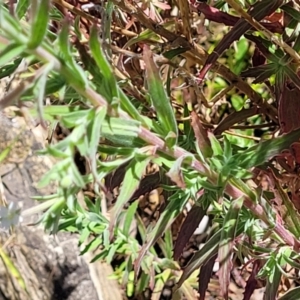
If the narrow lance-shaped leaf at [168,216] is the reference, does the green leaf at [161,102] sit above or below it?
above

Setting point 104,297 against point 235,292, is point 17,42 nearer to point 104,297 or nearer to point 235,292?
point 104,297

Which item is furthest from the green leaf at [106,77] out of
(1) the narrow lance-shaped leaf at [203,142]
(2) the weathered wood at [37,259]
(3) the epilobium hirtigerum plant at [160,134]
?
(2) the weathered wood at [37,259]

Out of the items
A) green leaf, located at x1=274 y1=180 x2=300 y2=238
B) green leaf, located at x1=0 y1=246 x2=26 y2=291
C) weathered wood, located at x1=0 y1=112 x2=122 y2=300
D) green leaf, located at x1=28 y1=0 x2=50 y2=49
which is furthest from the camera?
weathered wood, located at x1=0 y1=112 x2=122 y2=300

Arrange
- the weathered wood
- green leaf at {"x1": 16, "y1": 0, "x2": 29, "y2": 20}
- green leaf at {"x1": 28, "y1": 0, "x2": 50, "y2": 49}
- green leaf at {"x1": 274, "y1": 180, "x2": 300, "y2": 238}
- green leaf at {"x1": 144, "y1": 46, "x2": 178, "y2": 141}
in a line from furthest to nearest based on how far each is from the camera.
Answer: the weathered wood, green leaf at {"x1": 274, "y1": 180, "x2": 300, "y2": 238}, green leaf at {"x1": 16, "y1": 0, "x2": 29, "y2": 20}, green leaf at {"x1": 144, "y1": 46, "x2": 178, "y2": 141}, green leaf at {"x1": 28, "y1": 0, "x2": 50, "y2": 49}

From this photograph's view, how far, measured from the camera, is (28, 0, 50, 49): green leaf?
0.53m

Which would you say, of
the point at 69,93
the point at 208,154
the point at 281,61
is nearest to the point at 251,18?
the point at 281,61

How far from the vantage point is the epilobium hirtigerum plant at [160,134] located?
572 millimetres

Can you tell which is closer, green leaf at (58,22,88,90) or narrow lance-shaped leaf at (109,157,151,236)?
green leaf at (58,22,88,90)

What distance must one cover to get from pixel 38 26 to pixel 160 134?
0.80 ft

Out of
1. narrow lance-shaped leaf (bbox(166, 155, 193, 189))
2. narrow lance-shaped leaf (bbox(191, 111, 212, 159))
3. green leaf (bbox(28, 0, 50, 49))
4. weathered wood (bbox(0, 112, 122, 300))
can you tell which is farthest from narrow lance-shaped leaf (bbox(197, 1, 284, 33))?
weathered wood (bbox(0, 112, 122, 300))

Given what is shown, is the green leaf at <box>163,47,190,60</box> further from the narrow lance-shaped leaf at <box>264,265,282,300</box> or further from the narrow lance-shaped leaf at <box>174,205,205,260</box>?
the narrow lance-shaped leaf at <box>264,265,282,300</box>

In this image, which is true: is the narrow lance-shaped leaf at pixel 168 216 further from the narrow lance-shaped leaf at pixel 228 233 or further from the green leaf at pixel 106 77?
the green leaf at pixel 106 77

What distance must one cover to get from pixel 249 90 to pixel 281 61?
0.59 ft

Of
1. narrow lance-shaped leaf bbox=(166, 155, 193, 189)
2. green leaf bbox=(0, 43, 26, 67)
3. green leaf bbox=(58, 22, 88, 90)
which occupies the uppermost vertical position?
green leaf bbox=(0, 43, 26, 67)
